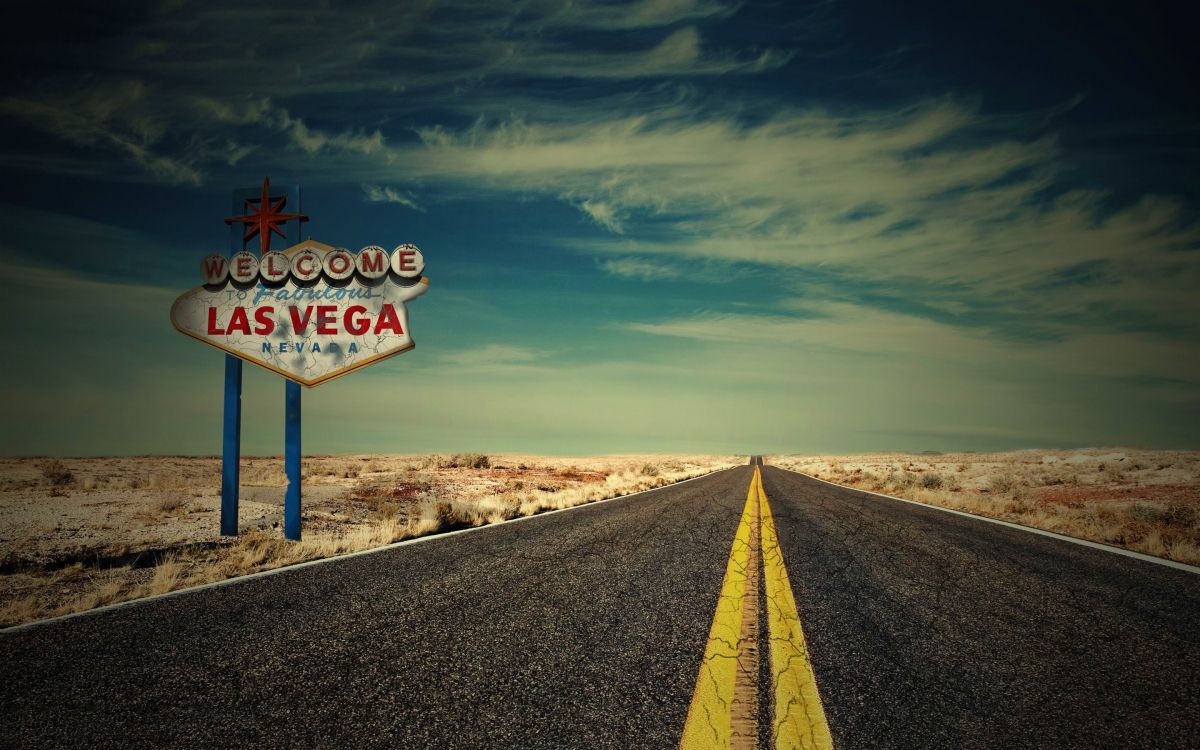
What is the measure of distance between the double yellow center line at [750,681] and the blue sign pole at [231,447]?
865cm

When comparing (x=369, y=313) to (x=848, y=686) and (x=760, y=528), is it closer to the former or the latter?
(x=760, y=528)

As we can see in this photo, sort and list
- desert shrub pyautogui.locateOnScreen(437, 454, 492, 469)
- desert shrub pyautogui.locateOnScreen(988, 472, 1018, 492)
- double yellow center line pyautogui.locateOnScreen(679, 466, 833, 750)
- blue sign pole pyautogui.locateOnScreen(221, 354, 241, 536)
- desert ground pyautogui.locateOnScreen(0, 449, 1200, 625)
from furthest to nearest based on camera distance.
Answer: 1. desert shrub pyautogui.locateOnScreen(437, 454, 492, 469)
2. desert shrub pyautogui.locateOnScreen(988, 472, 1018, 492)
3. blue sign pole pyautogui.locateOnScreen(221, 354, 241, 536)
4. desert ground pyautogui.locateOnScreen(0, 449, 1200, 625)
5. double yellow center line pyautogui.locateOnScreen(679, 466, 833, 750)

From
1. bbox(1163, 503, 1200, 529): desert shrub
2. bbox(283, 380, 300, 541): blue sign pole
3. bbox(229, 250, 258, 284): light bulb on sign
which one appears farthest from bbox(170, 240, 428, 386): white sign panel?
bbox(1163, 503, 1200, 529): desert shrub

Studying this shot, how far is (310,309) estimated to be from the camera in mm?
9352

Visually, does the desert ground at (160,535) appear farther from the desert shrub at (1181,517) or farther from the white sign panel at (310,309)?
the desert shrub at (1181,517)

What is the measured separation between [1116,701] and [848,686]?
131 cm

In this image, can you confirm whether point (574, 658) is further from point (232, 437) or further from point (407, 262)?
point (232, 437)

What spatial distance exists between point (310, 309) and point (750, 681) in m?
9.58

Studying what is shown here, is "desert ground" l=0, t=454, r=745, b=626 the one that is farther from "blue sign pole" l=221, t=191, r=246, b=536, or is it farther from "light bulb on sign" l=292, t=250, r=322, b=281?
"light bulb on sign" l=292, t=250, r=322, b=281

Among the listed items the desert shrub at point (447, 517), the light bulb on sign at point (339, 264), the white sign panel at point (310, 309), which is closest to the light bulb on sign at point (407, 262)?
the white sign panel at point (310, 309)

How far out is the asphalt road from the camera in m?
2.21

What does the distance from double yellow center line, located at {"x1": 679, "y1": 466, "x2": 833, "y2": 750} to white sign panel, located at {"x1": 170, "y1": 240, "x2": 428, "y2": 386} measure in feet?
24.7

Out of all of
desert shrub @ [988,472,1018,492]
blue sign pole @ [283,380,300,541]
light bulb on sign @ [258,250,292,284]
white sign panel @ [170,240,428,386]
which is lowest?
desert shrub @ [988,472,1018,492]

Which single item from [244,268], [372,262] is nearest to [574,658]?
[372,262]
